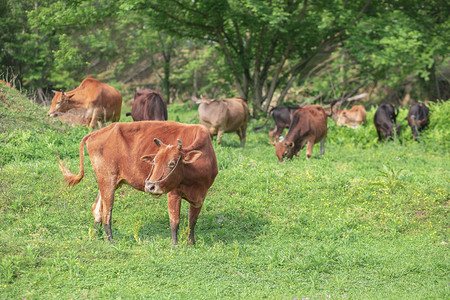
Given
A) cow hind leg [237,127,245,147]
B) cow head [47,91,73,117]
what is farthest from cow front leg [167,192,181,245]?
cow hind leg [237,127,245,147]

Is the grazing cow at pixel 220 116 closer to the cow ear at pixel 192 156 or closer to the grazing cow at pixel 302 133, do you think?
the grazing cow at pixel 302 133

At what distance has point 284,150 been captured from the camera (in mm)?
12422

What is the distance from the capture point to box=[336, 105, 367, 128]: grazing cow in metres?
18.2

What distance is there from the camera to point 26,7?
25.7 metres

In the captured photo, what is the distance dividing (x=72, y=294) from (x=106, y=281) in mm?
454

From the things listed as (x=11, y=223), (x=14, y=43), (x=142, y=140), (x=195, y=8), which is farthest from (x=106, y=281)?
(x=14, y=43)

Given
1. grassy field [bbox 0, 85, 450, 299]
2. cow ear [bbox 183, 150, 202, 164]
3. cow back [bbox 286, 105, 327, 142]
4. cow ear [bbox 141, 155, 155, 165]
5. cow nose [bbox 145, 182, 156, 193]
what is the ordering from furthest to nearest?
1. cow back [bbox 286, 105, 327, 142]
2. cow ear [bbox 183, 150, 202, 164]
3. cow ear [bbox 141, 155, 155, 165]
4. cow nose [bbox 145, 182, 156, 193]
5. grassy field [bbox 0, 85, 450, 299]

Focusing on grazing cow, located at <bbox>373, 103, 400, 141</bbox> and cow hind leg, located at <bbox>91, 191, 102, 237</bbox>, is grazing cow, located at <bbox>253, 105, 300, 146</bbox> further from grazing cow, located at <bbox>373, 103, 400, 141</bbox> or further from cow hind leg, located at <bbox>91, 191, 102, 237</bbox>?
cow hind leg, located at <bbox>91, 191, 102, 237</bbox>

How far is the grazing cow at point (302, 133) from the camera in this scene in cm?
1248

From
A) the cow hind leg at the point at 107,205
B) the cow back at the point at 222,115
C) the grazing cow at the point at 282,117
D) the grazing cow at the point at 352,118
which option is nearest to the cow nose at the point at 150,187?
the cow hind leg at the point at 107,205

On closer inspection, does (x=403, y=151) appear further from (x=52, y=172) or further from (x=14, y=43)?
(x=14, y=43)

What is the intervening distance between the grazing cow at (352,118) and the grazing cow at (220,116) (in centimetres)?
558

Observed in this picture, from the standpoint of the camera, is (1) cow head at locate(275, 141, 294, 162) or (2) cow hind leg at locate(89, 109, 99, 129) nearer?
(1) cow head at locate(275, 141, 294, 162)

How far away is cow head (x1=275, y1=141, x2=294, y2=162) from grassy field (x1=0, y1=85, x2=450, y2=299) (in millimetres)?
855
